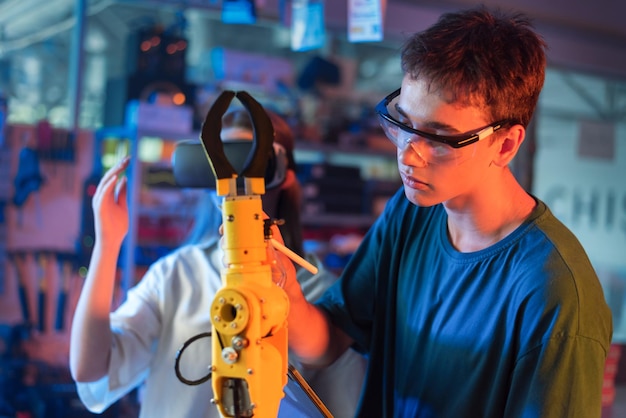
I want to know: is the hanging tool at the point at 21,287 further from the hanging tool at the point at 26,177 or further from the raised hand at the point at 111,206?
the raised hand at the point at 111,206

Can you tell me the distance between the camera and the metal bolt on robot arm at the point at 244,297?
86cm

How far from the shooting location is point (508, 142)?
1180 millimetres

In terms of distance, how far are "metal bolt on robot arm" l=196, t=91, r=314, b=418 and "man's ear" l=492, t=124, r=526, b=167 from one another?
18.4 inches

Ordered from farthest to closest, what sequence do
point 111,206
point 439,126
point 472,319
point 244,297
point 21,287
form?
point 21,287 < point 111,206 < point 472,319 < point 439,126 < point 244,297

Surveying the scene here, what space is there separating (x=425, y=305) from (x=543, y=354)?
12.7 inches

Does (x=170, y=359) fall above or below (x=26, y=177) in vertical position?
below

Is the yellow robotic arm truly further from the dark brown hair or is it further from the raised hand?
the raised hand

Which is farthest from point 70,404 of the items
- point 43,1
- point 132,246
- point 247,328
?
point 43,1

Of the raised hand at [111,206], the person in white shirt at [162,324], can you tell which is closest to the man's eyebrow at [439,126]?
the person in white shirt at [162,324]

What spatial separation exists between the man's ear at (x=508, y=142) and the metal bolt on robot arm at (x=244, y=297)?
0.47 meters

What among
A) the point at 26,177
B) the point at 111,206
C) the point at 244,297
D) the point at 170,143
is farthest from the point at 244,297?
the point at 170,143

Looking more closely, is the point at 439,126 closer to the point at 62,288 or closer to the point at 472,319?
the point at 472,319

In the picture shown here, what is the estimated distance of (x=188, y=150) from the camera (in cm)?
137

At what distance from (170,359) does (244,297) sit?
2.88 ft
